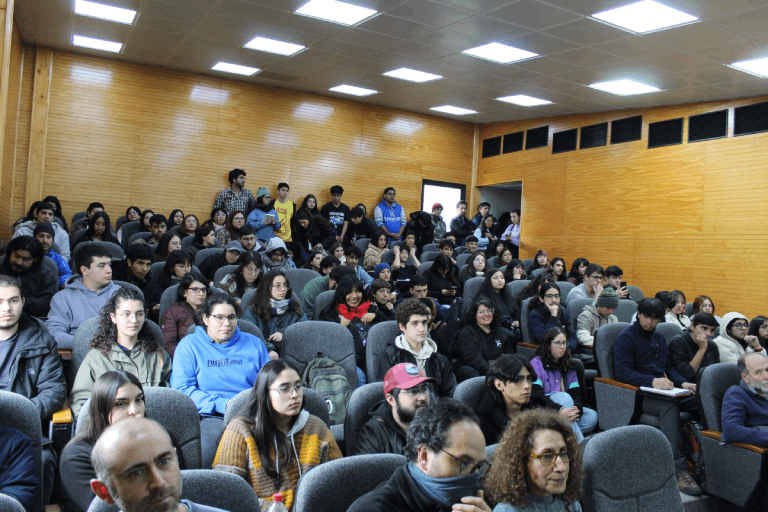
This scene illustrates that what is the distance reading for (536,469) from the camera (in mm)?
1772

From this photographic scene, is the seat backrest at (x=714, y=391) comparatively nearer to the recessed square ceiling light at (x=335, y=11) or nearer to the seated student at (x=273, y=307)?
the seated student at (x=273, y=307)

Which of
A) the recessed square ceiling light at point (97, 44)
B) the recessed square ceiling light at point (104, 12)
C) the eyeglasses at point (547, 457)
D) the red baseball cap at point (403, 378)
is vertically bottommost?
the eyeglasses at point (547, 457)

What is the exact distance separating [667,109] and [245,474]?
25.3 feet

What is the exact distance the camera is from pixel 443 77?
7609 millimetres

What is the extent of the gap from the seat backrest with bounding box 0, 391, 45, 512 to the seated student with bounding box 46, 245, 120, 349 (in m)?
1.33

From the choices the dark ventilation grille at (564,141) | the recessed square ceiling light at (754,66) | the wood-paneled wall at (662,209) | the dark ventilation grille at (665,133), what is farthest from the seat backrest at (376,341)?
the dark ventilation grille at (564,141)

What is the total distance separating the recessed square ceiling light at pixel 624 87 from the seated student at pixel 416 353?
519 centimetres

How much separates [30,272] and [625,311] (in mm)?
5076

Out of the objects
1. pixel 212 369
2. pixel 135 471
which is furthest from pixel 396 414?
pixel 135 471

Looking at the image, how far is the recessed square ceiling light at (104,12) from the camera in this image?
5.83 meters

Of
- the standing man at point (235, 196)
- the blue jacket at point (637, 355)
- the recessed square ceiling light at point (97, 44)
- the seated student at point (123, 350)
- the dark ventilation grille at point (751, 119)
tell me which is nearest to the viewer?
the seated student at point (123, 350)

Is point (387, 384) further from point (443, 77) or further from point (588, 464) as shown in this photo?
point (443, 77)

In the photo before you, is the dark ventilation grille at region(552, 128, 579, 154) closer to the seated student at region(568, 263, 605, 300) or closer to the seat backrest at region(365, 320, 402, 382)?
the seated student at region(568, 263, 605, 300)

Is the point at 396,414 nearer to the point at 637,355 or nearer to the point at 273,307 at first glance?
the point at 273,307
